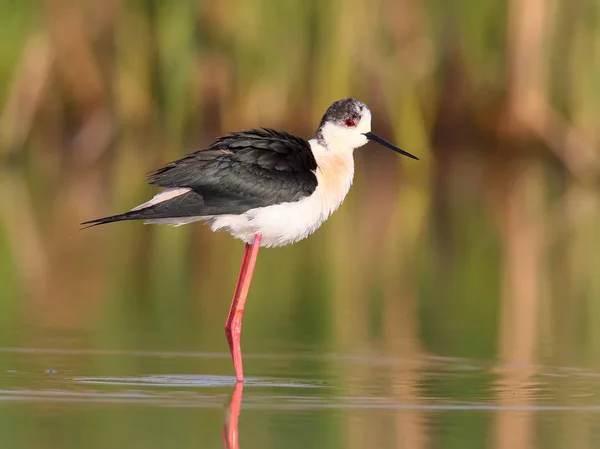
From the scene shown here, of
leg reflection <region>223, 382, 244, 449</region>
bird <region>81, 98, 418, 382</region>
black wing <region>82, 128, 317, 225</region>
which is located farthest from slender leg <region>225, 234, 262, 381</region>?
leg reflection <region>223, 382, 244, 449</region>

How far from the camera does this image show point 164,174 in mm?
6090

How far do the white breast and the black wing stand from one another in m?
0.04

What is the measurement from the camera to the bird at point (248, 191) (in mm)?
6082

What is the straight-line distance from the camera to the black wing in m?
6.07

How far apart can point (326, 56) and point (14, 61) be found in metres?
2.97

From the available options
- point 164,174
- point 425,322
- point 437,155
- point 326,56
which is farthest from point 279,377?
point 437,155

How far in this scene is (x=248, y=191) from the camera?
20.2ft

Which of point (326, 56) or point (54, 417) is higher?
point (326, 56)

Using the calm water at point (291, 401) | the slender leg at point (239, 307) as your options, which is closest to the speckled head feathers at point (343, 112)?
the slender leg at point (239, 307)

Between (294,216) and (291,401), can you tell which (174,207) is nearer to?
Answer: (294,216)

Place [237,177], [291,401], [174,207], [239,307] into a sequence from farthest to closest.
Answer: [239,307]
[237,177]
[174,207]
[291,401]

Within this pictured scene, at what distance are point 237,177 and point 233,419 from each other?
1.60 m

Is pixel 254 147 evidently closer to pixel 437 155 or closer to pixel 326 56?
pixel 326 56

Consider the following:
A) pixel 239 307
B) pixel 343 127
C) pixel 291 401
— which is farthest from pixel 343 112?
pixel 291 401
